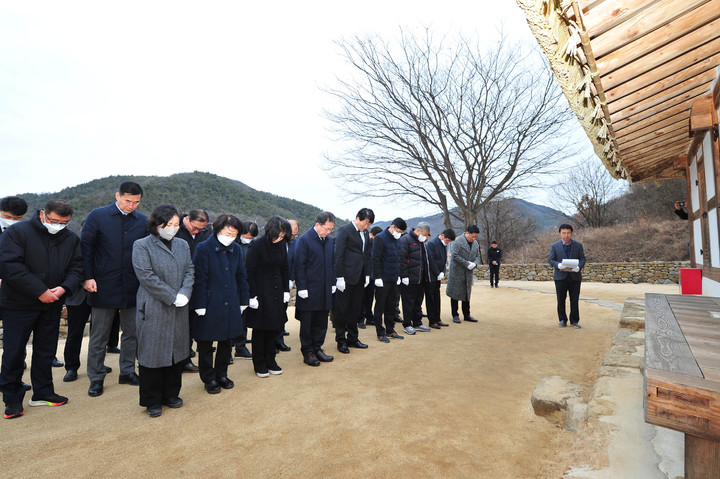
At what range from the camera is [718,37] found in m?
2.54

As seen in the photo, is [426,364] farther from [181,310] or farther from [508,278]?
[508,278]

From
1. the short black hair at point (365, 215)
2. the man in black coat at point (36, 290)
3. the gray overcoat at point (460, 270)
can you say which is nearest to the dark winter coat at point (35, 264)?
the man in black coat at point (36, 290)

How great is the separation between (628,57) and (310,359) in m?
3.96

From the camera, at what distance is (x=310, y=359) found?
408cm

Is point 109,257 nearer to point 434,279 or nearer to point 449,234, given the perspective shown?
point 434,279

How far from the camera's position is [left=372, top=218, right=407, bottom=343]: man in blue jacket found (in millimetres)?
5332

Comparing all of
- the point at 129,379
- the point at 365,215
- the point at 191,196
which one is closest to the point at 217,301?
the point at 129,379

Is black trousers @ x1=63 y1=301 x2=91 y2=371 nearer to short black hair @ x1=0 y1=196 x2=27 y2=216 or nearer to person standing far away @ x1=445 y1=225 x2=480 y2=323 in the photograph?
short black hair @ x1=0 y1=196 x2=27 y2=216

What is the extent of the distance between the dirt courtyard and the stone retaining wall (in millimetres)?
12739

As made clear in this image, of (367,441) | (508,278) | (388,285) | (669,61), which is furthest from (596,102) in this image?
(508,278)

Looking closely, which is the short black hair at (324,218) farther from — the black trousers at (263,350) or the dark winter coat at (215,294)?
the black trousers at (263,350)

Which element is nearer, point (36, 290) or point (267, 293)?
point (36, 290)

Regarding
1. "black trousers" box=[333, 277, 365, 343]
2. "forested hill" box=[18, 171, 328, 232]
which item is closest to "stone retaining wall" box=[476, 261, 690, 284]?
"black trousers" box=[333, 277, 365, 343]

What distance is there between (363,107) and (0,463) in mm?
14383
